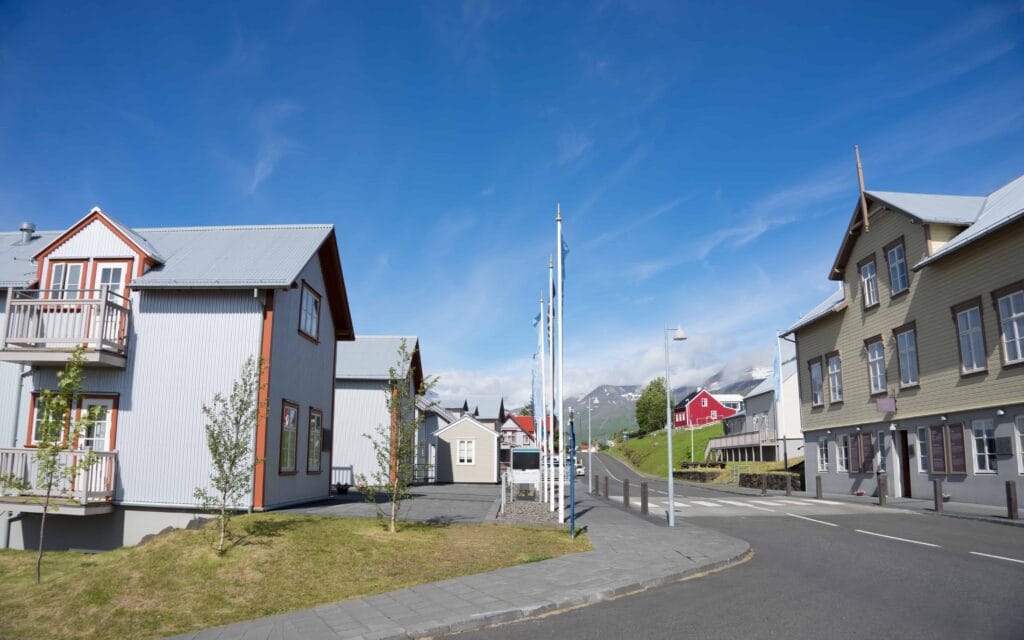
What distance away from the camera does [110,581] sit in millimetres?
10859

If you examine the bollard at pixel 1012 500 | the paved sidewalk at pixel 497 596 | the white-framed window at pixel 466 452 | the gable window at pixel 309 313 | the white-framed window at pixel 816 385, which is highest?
the gable window at pixel 309 313

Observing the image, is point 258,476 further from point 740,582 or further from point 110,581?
point 740,582

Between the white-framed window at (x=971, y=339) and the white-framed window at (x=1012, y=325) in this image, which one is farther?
the white-framed window at (x=971, y=339)

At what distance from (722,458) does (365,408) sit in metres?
48.5

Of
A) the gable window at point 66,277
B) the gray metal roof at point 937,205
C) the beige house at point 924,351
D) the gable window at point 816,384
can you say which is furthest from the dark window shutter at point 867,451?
the gable window at point 66,277

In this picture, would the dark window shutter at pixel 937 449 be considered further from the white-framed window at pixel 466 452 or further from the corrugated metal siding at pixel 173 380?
the white-framed window at pixel 466 452

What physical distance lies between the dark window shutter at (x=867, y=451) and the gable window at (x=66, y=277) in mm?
30700

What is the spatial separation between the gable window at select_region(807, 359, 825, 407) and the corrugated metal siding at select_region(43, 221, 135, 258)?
31477mm

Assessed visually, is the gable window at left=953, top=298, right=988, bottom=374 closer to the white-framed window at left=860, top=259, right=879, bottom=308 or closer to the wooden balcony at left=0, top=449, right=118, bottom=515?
the white-framed window at left=860, top=259, right=879, bottom=308

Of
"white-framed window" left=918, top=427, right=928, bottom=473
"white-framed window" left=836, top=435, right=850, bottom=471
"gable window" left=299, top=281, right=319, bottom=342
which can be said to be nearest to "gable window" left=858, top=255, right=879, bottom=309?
"white-framed window" left=918, top=427, right=928, bottom=473

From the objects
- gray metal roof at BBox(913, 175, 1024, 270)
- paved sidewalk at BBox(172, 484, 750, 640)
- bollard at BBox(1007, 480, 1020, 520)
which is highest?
gray metal roof at BBox(913, 175, 1024, 270)

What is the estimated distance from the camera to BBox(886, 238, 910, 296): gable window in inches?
1120

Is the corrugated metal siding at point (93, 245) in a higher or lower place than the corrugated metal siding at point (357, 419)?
higher

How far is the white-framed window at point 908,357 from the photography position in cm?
2761
